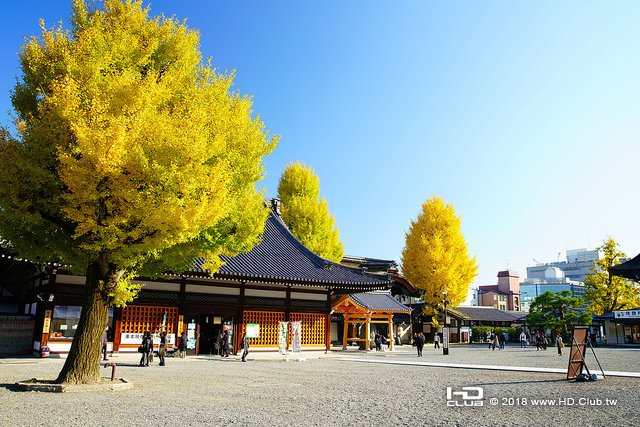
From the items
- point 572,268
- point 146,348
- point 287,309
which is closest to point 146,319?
point 146,348

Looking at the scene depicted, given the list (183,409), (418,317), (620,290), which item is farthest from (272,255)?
(620,290)

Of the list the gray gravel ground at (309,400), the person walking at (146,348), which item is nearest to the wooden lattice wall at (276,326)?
the person walking at (146,348)

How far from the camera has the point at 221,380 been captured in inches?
524

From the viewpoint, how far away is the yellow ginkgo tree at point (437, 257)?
41219 millimetres

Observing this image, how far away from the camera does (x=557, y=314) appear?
135 feet

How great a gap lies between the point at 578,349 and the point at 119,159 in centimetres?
1293

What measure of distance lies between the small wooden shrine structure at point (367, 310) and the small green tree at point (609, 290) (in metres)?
23.0

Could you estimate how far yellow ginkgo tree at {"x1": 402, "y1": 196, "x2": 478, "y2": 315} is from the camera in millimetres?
41219

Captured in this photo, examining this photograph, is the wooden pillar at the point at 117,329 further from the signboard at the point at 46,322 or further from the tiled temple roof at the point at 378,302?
the tiled temple roof at the point at 378,302

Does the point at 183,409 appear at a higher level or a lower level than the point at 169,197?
lower

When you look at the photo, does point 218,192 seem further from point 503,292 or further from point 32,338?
point 503,292

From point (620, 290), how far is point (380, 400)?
4577 centimetres

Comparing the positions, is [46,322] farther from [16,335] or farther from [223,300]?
[223,300]

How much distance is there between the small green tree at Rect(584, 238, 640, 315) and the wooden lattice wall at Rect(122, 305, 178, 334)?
1617 inches
